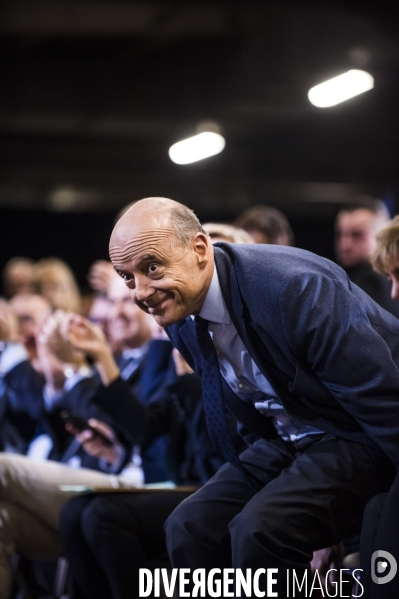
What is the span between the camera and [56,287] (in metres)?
5.46

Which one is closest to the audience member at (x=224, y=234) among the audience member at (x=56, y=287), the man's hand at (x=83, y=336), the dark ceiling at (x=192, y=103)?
the man's hand at (x=83, y=336)

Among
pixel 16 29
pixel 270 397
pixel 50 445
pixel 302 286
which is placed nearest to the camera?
pixel 302 286

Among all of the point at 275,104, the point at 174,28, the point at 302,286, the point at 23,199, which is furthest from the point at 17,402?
the point at 23,199

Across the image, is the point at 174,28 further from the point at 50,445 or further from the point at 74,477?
the point at 74,477

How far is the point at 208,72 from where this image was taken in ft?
26.6

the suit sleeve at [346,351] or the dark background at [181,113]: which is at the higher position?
the dark background at [181,113]

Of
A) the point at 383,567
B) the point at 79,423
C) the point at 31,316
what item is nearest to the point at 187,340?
the point at 383,567

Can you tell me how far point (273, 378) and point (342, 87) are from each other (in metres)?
4.65

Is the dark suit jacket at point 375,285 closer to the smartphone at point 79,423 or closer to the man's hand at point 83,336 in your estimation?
the man's hand at point 83,336

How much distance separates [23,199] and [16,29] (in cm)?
363

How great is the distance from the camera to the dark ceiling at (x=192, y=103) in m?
6.87

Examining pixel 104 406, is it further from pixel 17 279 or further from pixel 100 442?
pixel 17 279

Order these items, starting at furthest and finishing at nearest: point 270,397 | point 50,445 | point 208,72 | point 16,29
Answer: point 208,72
point 16,29
point 50,445
point 270,397

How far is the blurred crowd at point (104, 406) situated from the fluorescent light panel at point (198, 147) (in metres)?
3.83
